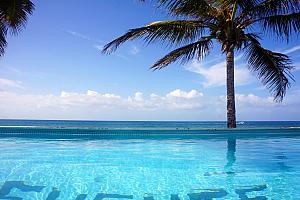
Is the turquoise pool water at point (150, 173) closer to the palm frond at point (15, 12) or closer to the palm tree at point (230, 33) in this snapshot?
the palm tree at point (230, 33)

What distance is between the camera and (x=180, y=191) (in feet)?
12.0

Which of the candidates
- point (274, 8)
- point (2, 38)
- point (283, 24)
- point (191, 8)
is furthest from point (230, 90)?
point (2, 38)

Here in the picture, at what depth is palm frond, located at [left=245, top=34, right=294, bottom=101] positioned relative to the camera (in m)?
10.6

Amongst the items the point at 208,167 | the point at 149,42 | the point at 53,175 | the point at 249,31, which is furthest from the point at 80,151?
the point at 249,31

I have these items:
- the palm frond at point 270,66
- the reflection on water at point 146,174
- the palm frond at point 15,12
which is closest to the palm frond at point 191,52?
the palm frond at point 270,66

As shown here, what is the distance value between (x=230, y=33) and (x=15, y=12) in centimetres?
706

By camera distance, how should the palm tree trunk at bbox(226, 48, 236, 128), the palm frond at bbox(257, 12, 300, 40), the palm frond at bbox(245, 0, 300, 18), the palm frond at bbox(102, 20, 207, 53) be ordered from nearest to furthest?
1. the palm frond at bbox(245, 0, 300, 18)
2. the palm frond at bbox(257, 12, 300, 40)
3. the palm frond at bbox(102, 20, 207, 53)
4. the palm tree trunk at bbox(226, 48, 236, 128)

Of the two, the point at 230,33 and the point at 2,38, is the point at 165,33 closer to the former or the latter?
the point at 230,33

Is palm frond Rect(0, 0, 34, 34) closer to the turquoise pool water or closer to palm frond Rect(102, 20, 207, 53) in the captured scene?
palm frond Rect(102, 20, 207, 53)

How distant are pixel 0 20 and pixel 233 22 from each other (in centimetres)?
812

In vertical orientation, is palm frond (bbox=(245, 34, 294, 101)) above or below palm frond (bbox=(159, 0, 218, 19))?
below

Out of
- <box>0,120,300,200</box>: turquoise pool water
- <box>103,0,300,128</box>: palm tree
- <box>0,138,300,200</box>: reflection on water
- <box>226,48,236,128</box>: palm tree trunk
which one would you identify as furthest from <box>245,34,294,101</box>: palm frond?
<box>0,138,300,200</box>: reflection on water

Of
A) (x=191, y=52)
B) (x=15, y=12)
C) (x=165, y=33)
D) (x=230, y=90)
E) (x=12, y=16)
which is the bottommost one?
(x=230, y=90)

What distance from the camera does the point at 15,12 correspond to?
1015 cm
